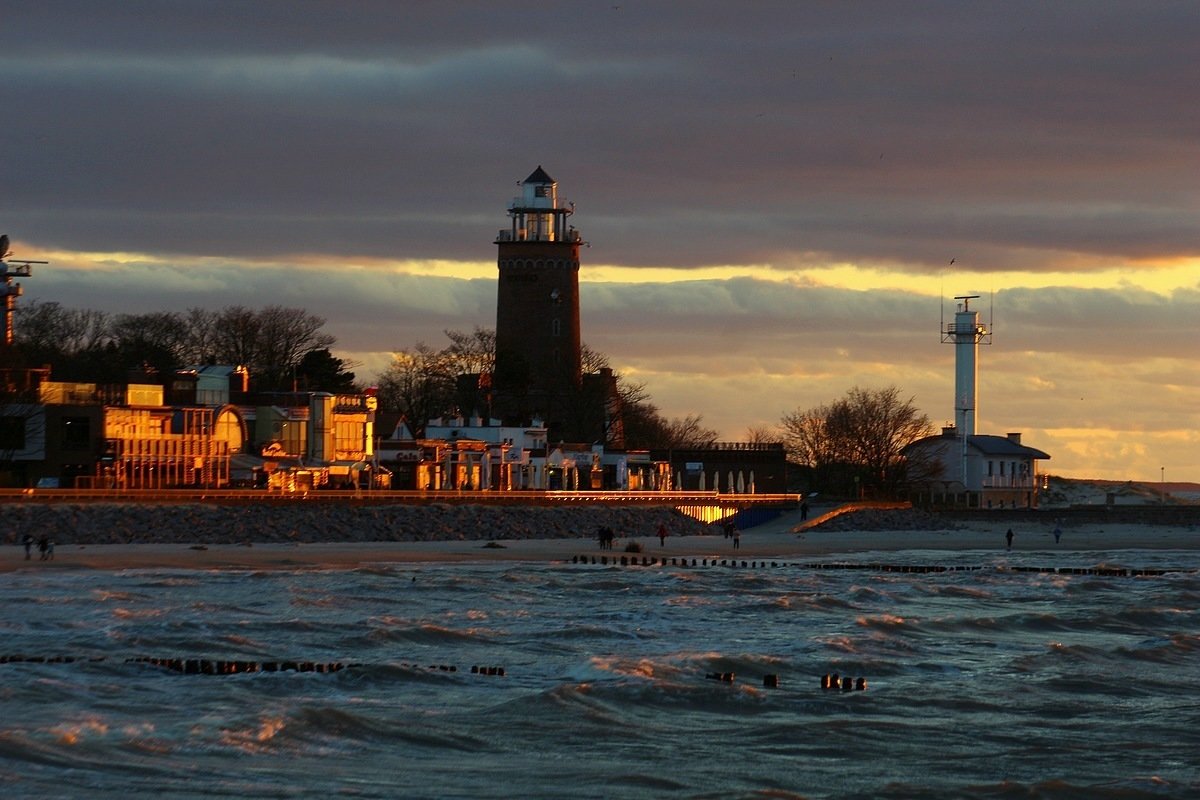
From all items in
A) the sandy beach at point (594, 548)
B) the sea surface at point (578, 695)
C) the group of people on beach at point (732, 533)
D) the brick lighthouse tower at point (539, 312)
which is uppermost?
the brick lighthouse tower at point (539, 312)

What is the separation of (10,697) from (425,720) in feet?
18.1

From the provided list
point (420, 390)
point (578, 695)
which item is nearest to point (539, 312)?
point (420, 390)

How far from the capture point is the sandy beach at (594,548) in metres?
50.8

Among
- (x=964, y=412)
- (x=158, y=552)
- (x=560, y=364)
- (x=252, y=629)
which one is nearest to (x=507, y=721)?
(x=252, y=629)

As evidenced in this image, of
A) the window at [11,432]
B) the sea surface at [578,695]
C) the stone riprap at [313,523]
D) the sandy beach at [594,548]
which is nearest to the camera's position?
the sea surface at [578,695]

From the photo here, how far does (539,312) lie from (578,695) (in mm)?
76426

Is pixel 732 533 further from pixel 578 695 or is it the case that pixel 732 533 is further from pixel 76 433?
pixel 578 695

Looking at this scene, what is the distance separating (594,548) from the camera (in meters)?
65.7

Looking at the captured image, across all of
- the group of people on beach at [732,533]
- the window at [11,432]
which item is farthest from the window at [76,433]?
the group of people on beach at [732,533]

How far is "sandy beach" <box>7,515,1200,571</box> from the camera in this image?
2000 inches

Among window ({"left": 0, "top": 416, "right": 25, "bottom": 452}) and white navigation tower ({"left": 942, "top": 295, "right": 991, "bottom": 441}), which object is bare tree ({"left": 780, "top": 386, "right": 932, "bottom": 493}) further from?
window ({"left": 0, "top": 416, "right": 25, "bottom": 452})

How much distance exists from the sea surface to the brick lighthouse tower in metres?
57.6

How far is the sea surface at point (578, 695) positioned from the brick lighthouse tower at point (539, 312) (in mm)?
57618

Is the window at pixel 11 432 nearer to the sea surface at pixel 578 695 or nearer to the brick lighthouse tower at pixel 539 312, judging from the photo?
the sea surface at pixel 578 695
